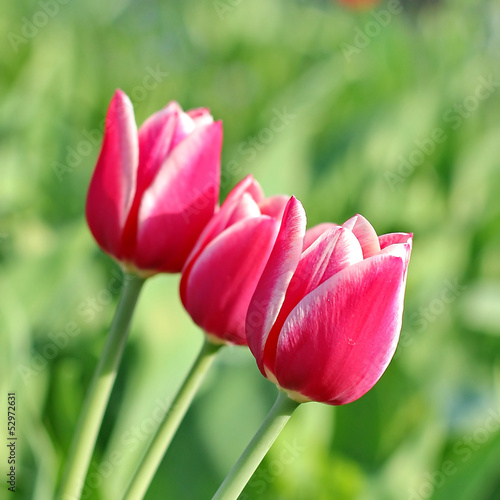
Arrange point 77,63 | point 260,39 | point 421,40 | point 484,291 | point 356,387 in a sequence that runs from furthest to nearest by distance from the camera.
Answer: point 421,40 → point 260,39 → point 77,63 → point 484,291 → point 356,387

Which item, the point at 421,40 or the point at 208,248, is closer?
the point at 208,248

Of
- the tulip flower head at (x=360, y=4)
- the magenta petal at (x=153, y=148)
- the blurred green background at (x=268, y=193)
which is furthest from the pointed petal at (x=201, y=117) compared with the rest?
→ the tulip flower head at (x=360, y=4)

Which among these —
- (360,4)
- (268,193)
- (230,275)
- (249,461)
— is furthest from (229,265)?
(360,4)

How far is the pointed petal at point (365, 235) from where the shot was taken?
344 millimetres

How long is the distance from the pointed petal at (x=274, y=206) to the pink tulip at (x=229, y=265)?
19 mm

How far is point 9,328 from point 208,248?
0.35m

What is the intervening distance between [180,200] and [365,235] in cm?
12

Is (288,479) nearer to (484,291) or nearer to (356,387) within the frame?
(356,387)

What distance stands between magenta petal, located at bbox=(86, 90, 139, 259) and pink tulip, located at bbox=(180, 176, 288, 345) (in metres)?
0.06

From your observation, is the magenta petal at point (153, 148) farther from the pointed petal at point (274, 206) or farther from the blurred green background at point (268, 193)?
the blurred green background at point (268, 193)

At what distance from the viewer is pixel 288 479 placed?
2.15 feet

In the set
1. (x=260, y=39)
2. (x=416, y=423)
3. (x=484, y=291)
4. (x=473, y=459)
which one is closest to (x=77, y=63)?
(x=260, y=39)

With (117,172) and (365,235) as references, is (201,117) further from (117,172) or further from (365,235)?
(365,235)

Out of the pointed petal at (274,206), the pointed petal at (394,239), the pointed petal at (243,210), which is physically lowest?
the pointed petal at (274,206)
